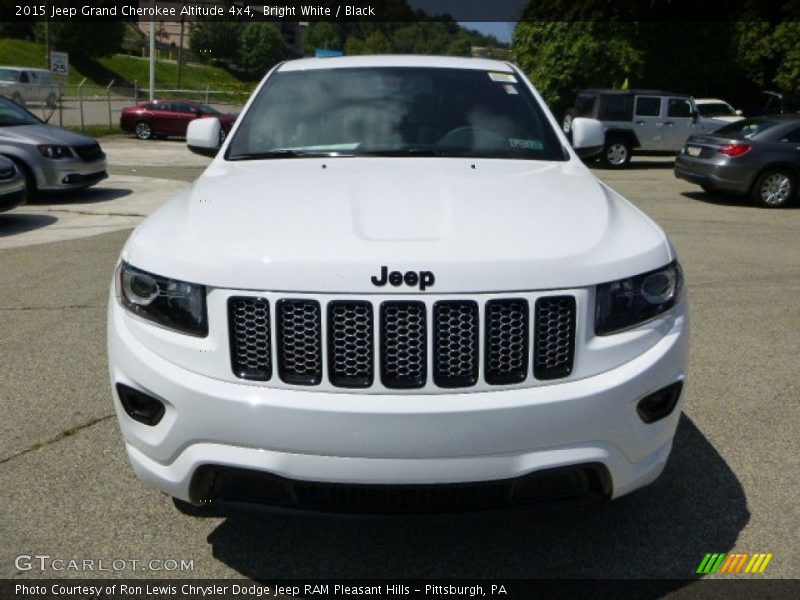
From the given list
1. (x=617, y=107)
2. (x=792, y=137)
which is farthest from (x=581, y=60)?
(x=792, y=137)

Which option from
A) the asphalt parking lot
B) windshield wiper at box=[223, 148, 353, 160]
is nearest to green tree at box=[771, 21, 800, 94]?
the asphalt parking lot

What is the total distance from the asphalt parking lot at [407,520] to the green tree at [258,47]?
70059 millimetres

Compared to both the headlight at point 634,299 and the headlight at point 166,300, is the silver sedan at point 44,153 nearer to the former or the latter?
the headlight at point 166,300

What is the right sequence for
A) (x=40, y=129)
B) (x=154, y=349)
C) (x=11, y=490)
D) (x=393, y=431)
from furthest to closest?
1. (x=40, y=129)
2. (x=11, y=490)
3. (x=154, y=349)
4. (x=393, y=431)

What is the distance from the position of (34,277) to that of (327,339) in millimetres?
5628

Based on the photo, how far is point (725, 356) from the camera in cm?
527

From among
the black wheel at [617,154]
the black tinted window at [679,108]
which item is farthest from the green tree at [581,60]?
the black wheel at [617,154]

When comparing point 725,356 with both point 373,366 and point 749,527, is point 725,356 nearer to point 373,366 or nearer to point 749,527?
point 749,527

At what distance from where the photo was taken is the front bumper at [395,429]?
2.36 metres

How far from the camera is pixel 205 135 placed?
444 cm

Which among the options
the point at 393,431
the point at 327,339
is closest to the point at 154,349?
the point at 327,339

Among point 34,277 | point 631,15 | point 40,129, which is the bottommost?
point 34,277

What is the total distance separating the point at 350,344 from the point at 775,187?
1288 centimetres

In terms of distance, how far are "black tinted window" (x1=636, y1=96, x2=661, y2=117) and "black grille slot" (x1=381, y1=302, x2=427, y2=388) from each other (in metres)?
19.7
